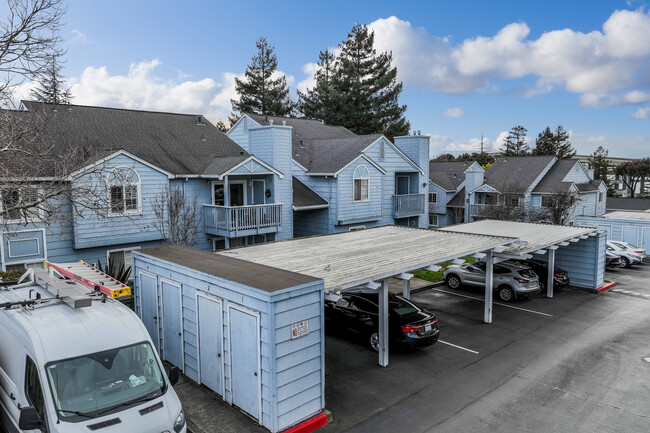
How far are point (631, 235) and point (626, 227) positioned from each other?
602 mm

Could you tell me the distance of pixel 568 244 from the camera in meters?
20.7

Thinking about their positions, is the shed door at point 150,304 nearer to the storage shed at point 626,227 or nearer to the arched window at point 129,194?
the arched window at point 129,194

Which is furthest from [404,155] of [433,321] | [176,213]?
[433,321]

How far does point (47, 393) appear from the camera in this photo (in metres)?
6.90

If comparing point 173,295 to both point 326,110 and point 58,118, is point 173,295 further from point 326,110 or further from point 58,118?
point 326,110

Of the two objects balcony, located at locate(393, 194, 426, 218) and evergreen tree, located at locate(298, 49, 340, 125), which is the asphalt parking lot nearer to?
balcony, located at locate(393, 194, 426, 218)

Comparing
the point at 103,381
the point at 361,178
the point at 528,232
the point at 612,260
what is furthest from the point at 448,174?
the point at 103,381

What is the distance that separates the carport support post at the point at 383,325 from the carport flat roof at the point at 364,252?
67cm

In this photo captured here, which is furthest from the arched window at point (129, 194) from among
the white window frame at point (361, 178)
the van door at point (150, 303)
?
the white window frame at point (361, 178)

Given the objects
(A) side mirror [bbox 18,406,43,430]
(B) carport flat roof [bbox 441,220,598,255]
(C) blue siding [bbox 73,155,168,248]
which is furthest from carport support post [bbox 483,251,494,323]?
(A) side mirror [bbox 18,406,43,430]

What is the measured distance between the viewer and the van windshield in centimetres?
696

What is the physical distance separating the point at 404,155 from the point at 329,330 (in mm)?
17595

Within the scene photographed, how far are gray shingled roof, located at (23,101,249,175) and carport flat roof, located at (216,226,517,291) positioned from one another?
7757 millimetres

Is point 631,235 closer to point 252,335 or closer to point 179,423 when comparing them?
point 252,335
